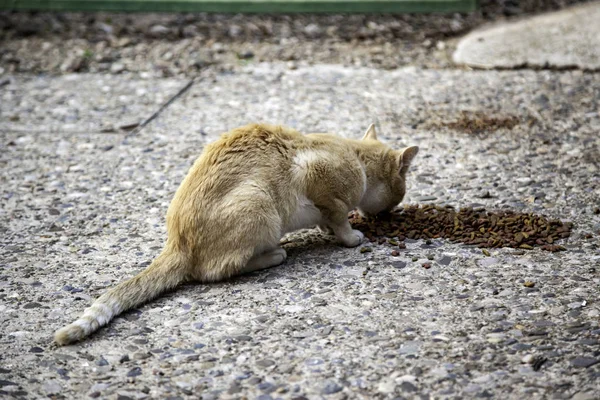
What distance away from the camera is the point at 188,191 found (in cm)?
462

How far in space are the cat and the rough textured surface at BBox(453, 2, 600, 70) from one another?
12.3ft

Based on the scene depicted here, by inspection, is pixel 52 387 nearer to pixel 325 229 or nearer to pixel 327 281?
pixel 327 281

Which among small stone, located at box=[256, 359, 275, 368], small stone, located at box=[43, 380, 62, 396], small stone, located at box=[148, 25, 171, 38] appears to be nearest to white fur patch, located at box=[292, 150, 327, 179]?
small stone, located at box=[256, 359, 275, 368]

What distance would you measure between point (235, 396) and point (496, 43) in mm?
6251

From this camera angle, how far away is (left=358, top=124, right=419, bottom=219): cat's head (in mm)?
5227

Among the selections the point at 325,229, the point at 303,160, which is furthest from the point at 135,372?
the point at 325,229

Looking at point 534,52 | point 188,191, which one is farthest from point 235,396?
point 534,52

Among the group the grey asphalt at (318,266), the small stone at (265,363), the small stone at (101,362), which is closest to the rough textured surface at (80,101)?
the grey asphalt at (318,266)

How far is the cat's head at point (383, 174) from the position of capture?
17.1 feet

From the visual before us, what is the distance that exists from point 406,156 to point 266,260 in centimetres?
126

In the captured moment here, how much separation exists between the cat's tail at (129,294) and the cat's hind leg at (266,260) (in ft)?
1.37

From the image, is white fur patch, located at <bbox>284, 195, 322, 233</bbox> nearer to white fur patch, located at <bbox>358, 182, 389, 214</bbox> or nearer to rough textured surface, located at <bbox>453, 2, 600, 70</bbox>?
white fur patch, located at <bbox>358, 182, 389, 214</bbox>

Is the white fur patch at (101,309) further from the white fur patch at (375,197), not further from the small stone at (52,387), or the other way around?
the white fur patch at (375,197)

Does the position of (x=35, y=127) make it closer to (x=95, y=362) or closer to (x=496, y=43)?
(x=95, y=362)
